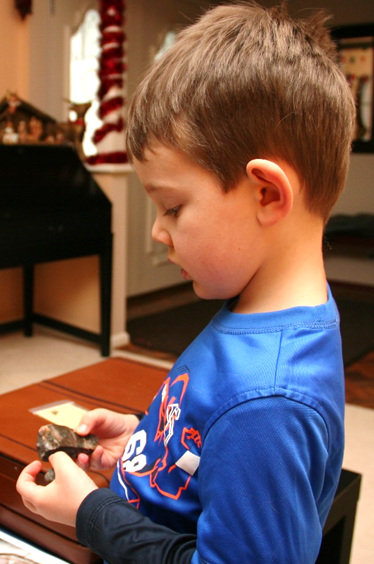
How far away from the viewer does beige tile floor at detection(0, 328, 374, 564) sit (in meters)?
1.79

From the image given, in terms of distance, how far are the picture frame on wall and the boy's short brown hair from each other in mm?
5116

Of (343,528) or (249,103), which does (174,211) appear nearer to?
(249,103)

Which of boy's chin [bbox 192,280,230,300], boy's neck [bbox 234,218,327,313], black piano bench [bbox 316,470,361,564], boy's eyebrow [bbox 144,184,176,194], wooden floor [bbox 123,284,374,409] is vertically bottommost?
wooden floor [bbox 123,284,374,409]

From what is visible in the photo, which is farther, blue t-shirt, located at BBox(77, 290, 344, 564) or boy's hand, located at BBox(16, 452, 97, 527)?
boy's hand, located at BBox(16, 452, 97, 527)

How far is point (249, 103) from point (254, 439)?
31 centimetres

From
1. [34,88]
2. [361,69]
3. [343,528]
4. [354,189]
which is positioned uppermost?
[361,69]

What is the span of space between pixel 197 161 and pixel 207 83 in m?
0.07

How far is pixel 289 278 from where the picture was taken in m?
0.64

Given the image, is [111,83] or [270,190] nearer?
[270,190]

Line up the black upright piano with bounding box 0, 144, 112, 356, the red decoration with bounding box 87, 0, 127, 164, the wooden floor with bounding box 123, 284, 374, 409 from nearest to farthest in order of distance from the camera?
the black upright piano with bounding box 0, 144, 112, 356, the wooden floor with bounding box 123, 284, 374, 409, the red decoration with bounding box 87, 0, 127, 164

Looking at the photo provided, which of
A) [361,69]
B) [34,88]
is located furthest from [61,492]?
[361,69]

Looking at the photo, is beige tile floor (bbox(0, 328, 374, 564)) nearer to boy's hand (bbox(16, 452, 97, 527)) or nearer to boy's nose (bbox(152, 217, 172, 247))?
boy's hand (bbox(16, 452, 97, 527))

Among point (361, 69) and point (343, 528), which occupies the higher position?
point (361, 69)

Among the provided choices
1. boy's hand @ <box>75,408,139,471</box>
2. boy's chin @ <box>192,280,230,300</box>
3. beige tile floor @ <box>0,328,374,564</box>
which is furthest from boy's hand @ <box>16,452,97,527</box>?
beige tile floor @ <box>0,328,374,564</box>
